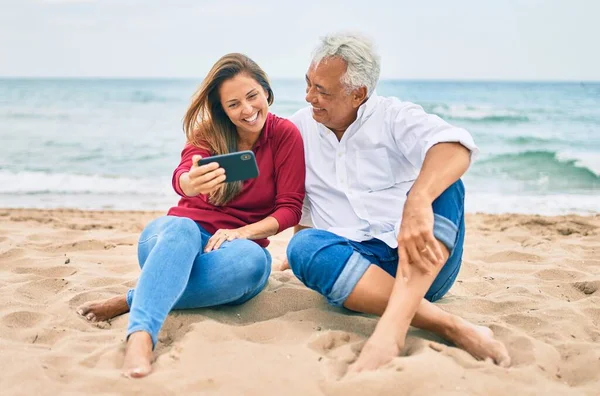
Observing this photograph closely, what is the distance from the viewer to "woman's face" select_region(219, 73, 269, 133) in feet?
11.2

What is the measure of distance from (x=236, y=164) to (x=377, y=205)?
761 millimetres

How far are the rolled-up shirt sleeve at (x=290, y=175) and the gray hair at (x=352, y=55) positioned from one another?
1.46 ft

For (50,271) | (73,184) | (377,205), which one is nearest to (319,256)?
(377,205)

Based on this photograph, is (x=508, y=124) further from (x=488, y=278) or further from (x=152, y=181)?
(x=488, y=278)

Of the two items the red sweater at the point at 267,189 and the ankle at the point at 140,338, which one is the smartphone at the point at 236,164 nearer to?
the red sweater at the point at 267,189

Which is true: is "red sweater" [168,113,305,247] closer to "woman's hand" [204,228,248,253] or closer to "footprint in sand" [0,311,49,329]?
"woman's hand" [204,228,248,253]

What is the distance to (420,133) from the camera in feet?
10.2

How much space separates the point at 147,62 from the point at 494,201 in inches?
1069

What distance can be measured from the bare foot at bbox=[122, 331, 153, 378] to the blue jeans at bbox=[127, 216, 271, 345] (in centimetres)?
4

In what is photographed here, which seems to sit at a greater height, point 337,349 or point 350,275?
point 350,275

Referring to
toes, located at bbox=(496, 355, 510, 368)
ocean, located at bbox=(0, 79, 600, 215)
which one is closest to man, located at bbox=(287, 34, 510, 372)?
toes, located at bbox=(496, 355, 510, 368)

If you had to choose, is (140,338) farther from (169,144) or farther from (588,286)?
(169,144)

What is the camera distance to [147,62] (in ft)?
108

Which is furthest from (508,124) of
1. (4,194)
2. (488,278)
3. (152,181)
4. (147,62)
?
Answer: (147,62)
